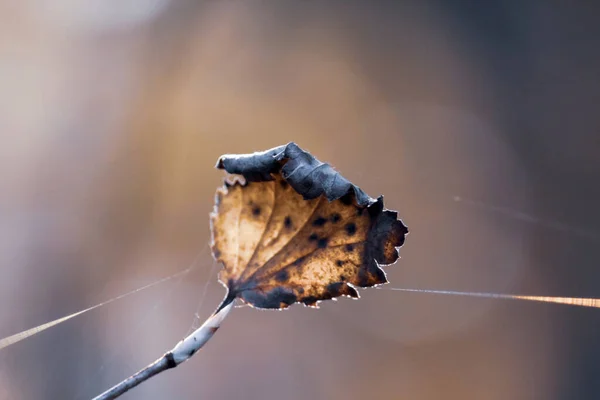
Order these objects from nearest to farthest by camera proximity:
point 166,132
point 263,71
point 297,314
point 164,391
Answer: point 164,391 < point 297,314 < point 166,132 < point 263,71

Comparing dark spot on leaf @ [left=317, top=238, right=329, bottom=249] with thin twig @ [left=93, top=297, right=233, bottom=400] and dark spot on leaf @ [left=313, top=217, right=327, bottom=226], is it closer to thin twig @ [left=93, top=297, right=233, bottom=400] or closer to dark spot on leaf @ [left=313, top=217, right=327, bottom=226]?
dark spot on leaf @ [left=313, top=217, right=327, bottom=226]

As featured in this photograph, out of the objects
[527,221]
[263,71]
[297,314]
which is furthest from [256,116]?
[527,221]

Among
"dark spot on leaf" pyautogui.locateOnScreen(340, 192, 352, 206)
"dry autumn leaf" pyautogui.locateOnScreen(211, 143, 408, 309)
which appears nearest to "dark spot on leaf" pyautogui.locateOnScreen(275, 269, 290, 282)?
"dry autumn leaf" pyautogui.locateOnScreen(211, 143, 408, 309)

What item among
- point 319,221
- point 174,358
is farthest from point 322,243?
point 174,358

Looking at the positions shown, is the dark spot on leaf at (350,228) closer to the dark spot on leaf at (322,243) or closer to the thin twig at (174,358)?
the dark spot on leaf at (322,243)

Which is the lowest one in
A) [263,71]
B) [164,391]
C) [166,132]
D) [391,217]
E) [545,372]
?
[164,391]

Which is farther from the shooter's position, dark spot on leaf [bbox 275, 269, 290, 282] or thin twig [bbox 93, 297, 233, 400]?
A: dark spot on leaf [bbox 275, 269, 290, 282]

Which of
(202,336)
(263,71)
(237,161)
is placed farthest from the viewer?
(263,71)

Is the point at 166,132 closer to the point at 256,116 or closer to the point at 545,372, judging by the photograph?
the point at 256,116
